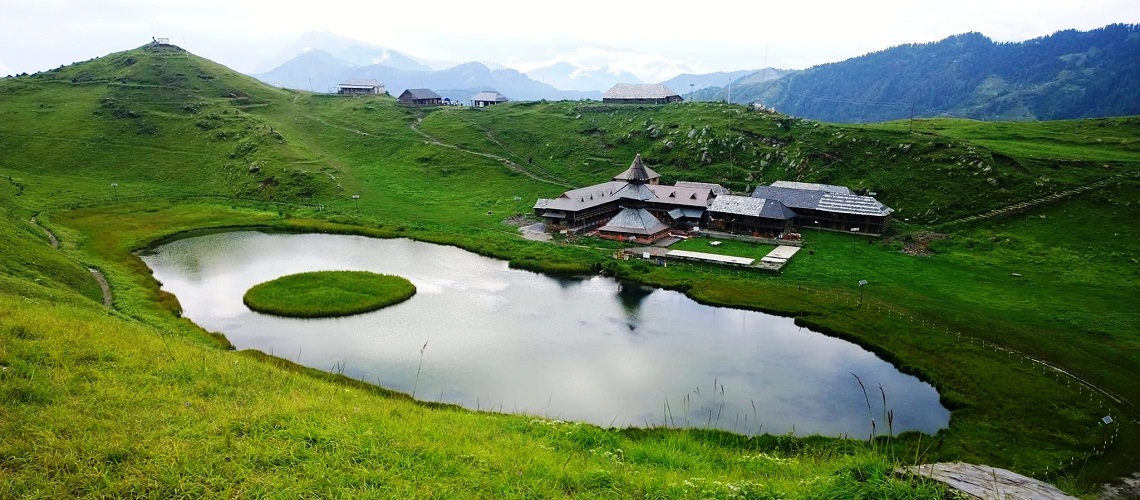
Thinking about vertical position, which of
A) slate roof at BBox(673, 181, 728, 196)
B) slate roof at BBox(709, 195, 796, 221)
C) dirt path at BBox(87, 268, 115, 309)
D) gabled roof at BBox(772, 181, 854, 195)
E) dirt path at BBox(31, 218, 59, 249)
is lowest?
dirt path at BBox(87, 268, 115, 309)

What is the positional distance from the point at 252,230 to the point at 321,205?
51.5 ft

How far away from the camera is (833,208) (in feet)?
239

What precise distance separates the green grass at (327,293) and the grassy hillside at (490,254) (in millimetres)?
6556

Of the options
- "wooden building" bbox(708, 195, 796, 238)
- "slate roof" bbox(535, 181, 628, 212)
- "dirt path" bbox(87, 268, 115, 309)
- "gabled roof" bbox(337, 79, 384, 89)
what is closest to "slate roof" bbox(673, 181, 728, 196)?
"wooden building" bbox(708, 195, 796, 238)

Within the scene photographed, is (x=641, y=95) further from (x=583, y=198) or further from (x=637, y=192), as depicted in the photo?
(x=583, y=198)

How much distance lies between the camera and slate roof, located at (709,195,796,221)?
71.4 metres

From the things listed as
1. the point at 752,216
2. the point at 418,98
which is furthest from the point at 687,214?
the point at 418,98

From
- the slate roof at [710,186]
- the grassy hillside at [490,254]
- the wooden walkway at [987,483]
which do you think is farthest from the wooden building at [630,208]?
the wooden walkway at [987,483]

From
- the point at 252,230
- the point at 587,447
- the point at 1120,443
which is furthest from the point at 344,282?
the point at 1120,443

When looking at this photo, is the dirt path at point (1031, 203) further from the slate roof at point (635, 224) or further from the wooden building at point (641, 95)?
the wooden building at point (641, 95)

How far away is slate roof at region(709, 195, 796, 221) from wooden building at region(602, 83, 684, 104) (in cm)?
6908

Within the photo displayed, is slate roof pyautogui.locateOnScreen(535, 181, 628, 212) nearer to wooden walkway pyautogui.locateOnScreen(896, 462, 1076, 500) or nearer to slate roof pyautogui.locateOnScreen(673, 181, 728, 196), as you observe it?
slate roof pyautogui.locateOnScreen(673, 181, 728, 196)

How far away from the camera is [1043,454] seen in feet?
91.2

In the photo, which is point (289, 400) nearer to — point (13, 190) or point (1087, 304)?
point (1087, 304)
